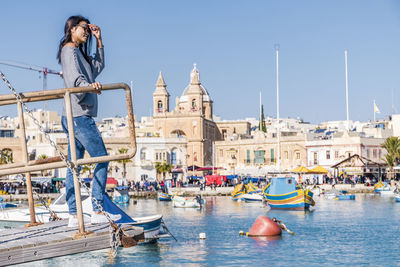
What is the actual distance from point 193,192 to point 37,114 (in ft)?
227

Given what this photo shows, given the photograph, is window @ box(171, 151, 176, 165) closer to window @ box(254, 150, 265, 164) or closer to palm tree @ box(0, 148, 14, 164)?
window @ box(254, 150, 265, 164)

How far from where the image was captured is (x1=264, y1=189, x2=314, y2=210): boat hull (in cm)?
4097

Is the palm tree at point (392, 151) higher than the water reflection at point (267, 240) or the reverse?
higher

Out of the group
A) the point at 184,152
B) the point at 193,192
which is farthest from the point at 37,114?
the point at 193,192

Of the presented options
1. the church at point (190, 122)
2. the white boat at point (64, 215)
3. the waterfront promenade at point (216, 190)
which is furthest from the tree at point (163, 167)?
the white boat at point (64, 215)

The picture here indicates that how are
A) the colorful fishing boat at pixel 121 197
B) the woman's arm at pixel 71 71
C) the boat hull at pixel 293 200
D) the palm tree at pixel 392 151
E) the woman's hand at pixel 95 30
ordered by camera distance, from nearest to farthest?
the woman's arm at pixel 71 71
the woman's hand at pixel 95 30
the boat hull at pixel 293 200
the colorful fishing boat at pixel 121 197
the palm tree at pixel 392 151

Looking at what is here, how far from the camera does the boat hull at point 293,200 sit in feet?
134

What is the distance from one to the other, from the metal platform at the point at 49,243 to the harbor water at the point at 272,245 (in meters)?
13.0

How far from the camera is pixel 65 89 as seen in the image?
21.6 feet

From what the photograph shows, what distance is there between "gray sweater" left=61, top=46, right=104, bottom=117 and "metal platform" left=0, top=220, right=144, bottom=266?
1.33 m

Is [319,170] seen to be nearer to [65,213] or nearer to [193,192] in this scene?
[193,192]

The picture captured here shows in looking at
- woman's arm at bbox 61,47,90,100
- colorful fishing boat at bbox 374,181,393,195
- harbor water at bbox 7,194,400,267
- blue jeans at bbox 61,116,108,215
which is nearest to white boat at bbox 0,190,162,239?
harbor water at bbox 7,194,400,267

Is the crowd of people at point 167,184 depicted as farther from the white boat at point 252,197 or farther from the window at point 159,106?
the window at point 159,106

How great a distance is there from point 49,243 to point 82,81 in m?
1.78
